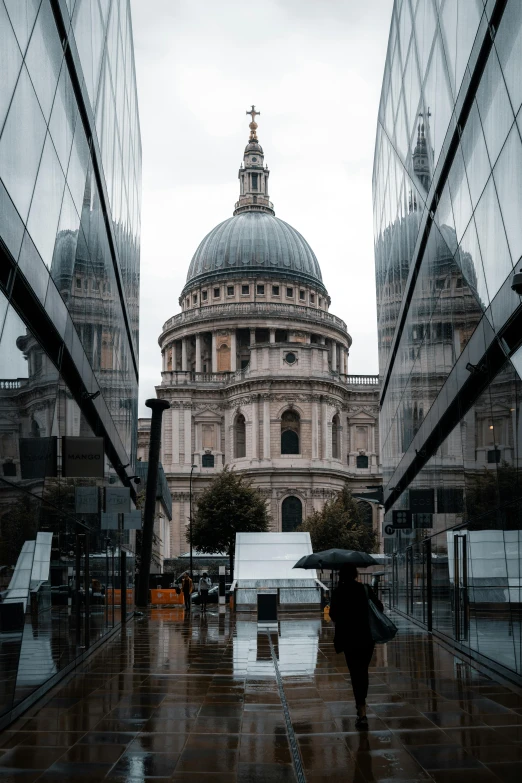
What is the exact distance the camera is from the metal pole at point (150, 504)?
42094 mm

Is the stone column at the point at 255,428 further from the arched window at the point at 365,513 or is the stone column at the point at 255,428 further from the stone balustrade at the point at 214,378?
the arched window at the point at 365,513

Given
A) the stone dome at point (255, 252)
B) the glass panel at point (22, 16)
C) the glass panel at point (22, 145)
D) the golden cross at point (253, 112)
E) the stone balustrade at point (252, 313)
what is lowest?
the glass panel at point (22, 145)

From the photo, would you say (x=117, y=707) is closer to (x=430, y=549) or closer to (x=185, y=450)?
(x=430, y=549)

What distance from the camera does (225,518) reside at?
8400cm

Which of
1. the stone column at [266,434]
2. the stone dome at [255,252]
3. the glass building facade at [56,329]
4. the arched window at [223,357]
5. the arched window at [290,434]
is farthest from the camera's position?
the stone dome at [255,252]

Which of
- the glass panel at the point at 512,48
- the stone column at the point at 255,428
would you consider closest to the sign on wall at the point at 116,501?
the glass panel at the point at 512,48

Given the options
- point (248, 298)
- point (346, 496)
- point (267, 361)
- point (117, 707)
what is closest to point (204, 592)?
point (117, 707)

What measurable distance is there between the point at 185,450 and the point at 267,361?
12.2m

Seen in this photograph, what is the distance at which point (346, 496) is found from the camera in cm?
9319

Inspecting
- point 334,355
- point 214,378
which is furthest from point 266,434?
point 334,355

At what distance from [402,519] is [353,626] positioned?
19088 mm

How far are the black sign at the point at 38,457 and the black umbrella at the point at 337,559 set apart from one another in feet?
38.5

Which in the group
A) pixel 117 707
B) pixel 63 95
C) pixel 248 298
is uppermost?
pixel 248 298

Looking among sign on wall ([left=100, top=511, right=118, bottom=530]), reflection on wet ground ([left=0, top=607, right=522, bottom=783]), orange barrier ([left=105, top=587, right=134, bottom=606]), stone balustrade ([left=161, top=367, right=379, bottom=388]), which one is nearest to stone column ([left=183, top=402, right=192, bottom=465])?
stone balustrade ([left=161, top=367, right=379, bottom=388])
